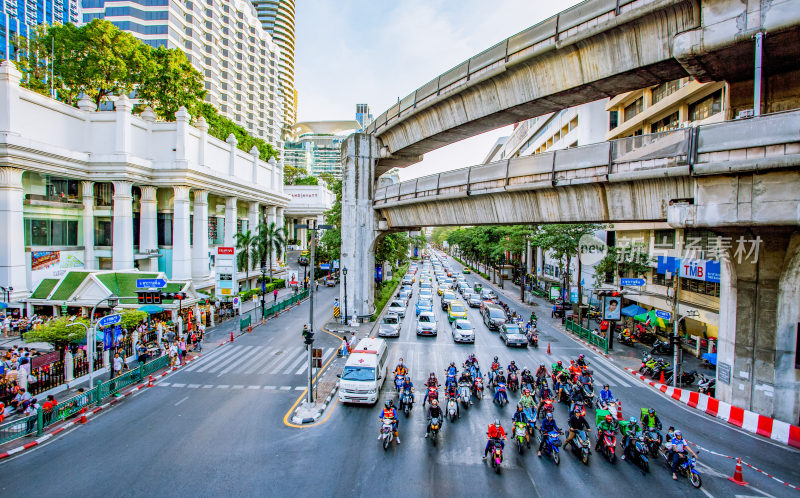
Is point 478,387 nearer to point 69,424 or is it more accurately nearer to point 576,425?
point 576,425

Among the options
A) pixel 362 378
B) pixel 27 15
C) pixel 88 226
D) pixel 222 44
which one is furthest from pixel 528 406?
pixel 27 15

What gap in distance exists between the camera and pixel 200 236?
39.2 metres

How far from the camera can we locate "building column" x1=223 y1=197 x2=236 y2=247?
43875 millimetres

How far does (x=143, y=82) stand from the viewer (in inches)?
1540

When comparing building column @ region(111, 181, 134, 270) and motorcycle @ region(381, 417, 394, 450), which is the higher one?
building column @ region(111, 181, 134, 270)

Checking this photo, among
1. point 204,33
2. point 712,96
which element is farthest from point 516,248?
point 204,33

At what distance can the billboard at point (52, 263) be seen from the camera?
2945 centimetres

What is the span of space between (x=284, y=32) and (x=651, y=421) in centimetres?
13975

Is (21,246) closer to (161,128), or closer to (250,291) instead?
(161,128)

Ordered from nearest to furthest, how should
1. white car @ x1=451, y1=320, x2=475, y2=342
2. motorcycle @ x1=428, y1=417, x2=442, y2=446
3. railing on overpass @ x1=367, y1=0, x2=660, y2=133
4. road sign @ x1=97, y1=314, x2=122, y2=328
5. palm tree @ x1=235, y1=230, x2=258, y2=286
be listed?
1. motorcycle @ x1=428, y1=417, x2=442, y2=446
2. railing on overpass @ x1=367, y1=0, x2=660, y2=133
3. road sign @ x1=97, y1=314, x2=122, y2=328
4. white car @ x1=451, y1=320, x2=475, y2=342
5. palm tree @ x1=235, y1=230, x2=258, y2=286

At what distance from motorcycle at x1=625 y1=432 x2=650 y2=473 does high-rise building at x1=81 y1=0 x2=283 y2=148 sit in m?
70.2

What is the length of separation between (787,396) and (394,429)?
43.3ft

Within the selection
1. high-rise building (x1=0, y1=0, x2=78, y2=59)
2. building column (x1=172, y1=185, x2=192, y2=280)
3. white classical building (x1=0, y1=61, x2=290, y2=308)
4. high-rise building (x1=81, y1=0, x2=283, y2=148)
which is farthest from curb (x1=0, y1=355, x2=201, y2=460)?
high-rise building (x1=0, y1=0, x2=78, y2=59)

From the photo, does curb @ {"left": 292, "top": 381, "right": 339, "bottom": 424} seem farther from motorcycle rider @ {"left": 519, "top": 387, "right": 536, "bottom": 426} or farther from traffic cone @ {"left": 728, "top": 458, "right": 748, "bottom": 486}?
traffic cone @ {"left": 728, "top": 458, "right": 748, "bottom": 486}
